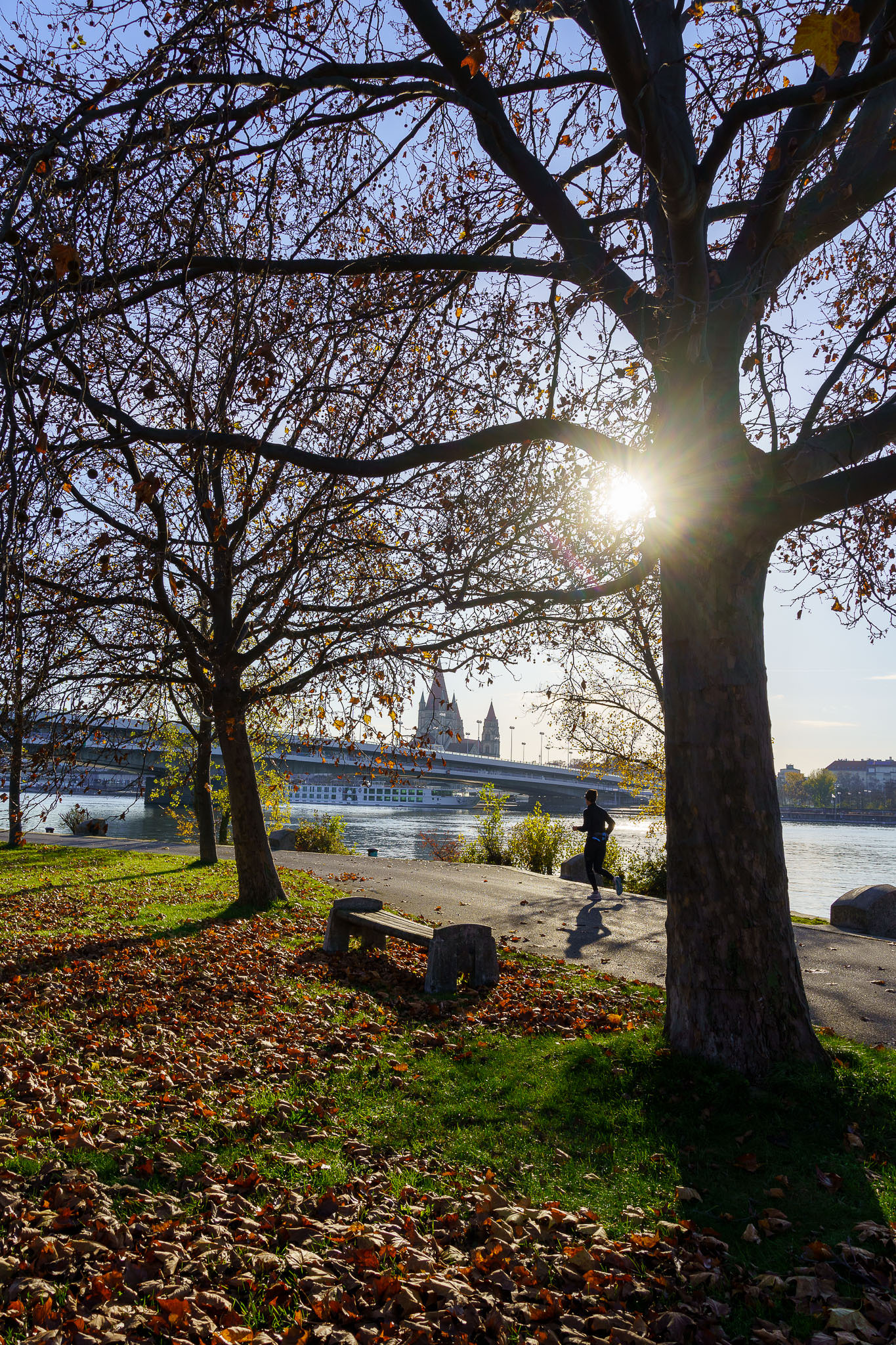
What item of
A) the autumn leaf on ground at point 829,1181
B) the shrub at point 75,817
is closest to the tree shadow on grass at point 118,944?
the shrub at point 75,817

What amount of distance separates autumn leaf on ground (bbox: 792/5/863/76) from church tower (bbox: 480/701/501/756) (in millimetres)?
49280

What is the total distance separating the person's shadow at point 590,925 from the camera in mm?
9406

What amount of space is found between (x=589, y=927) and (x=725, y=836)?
20.0 feet

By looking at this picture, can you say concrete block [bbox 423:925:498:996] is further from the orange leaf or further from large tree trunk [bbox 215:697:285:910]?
the orange leaf

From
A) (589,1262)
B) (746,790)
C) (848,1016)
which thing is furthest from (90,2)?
(848,1016)

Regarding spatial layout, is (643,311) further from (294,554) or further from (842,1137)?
(842,1137)

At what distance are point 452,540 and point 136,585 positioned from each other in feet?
15.0

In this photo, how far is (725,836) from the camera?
198 inches

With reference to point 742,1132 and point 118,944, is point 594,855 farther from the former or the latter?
point 742,1132

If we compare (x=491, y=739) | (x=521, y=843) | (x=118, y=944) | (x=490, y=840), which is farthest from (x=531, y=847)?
(x=491, y=739)

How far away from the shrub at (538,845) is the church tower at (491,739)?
3223cm

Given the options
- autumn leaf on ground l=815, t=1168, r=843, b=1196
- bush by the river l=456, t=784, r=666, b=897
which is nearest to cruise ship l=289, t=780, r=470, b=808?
bush by the river l=456, t=784, r=666, b=897

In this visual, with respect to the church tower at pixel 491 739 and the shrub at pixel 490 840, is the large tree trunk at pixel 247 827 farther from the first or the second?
the church tower at pixel 491 739

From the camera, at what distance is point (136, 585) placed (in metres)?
10.3
